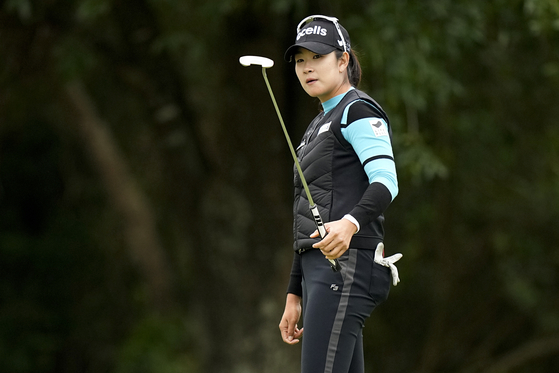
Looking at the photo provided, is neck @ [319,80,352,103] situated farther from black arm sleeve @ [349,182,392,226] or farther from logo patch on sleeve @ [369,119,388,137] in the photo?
black arm sleeve @ [349,182,392,226]

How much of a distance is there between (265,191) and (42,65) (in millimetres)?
2422

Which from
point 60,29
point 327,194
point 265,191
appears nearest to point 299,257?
point 327,194

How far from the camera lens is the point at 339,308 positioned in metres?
2.45

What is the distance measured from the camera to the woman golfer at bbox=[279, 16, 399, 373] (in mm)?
2430

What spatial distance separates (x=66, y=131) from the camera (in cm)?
1020

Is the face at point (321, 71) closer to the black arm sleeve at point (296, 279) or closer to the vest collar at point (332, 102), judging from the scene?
the vest collar at point (332, 102)

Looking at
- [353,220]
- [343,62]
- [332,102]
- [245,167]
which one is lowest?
[353,220]

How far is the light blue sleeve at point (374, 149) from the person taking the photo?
240cm

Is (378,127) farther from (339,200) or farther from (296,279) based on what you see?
(296,279)

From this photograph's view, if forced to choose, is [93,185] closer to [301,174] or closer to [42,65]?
[42,65]

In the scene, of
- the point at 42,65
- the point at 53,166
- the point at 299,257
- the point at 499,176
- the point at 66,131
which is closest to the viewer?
the point at 299,257

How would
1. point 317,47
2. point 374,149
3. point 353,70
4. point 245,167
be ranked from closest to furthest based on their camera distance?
point 374,149 < point 317,47 < point 353,70 < point 245,167

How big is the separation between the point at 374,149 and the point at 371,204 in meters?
0.19

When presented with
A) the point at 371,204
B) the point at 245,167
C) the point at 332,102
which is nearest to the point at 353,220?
the point at 371,204
